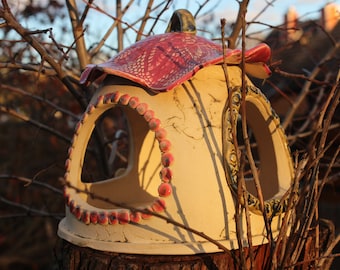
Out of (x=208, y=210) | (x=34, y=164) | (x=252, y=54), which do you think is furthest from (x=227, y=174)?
(x=34, y=164)

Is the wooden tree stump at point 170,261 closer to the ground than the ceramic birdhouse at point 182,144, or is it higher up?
closer to the ground

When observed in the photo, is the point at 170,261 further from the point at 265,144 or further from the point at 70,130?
the point at 70,130

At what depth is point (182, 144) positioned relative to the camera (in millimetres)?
1768

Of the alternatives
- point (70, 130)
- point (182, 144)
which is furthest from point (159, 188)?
point (70, 130)

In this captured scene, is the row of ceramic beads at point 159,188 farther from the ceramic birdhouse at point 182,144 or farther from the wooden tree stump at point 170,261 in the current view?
the wooden tree stump at point 170,261

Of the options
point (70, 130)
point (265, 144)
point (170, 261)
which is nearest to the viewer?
point (170, 261)

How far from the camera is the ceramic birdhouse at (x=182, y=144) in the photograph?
1.73 metres

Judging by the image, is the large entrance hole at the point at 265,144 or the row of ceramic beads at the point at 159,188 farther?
the large entrance hole at the point at 265,144

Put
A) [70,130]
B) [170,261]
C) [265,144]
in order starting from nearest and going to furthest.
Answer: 1. [170,261]
2. [265,144]
3. [70,130]

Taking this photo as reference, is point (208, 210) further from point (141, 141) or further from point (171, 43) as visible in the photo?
point (141, 141)

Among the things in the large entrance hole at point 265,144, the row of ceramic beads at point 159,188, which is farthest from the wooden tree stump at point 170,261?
the large entrance hole at point 265,144

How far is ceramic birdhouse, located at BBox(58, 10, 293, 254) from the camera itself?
5.67 feet

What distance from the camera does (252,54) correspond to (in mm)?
1997

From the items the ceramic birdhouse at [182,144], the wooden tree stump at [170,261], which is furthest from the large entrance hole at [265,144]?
the wooden tree stump at [170,261]
